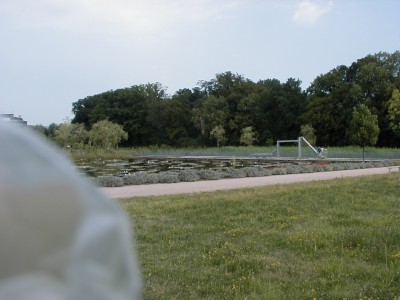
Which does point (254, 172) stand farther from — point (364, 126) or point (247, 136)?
point (247, 136)

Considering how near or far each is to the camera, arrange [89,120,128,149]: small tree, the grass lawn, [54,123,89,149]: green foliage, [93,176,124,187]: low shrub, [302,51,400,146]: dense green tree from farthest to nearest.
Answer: [89,120,128,149]: small tree, [302,51,400,146]: dense green tree, [54,123,89,149]: green foliage, [93,176,124,187]: low shrub, the grass lawn

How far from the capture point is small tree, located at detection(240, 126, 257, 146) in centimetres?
5822

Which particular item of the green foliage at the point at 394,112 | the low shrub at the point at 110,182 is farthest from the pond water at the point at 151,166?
the green foliage at the point at 394,112

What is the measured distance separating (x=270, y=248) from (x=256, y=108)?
57526mm

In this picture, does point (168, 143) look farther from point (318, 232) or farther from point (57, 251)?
point (57, 251)

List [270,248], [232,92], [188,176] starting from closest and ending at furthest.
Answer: [270,248] < [188,176] < [232,92]

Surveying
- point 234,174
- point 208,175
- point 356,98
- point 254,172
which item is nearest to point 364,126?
point 356,98

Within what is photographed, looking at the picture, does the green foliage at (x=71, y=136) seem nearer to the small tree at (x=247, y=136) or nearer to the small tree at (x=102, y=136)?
the small tree at (x=102, y=136)

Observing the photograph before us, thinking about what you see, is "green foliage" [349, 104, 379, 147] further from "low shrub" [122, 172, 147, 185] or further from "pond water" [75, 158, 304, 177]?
"low shrub" [122, 172, 147, 185]

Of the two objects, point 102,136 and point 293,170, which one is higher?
point 102,136

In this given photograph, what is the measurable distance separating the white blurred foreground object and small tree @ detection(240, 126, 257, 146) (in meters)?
57.6

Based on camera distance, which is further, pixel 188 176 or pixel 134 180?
pixel 188 176

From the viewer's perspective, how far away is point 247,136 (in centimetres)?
5806

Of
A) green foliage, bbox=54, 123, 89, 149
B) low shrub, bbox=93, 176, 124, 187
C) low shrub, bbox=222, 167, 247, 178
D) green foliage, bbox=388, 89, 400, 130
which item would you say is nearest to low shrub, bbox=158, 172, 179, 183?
low shrub, bbox=93, 176, 124, 187
